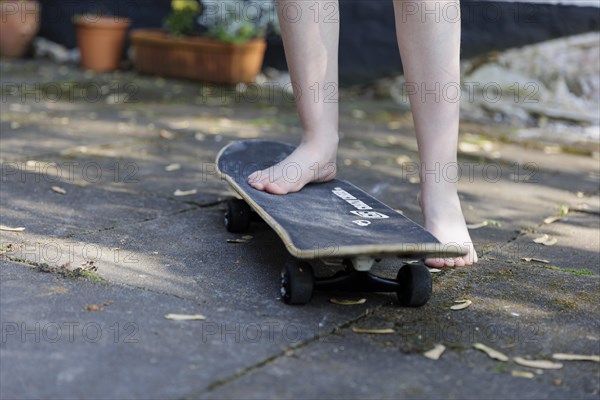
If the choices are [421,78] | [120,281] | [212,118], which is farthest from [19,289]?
[212,118]

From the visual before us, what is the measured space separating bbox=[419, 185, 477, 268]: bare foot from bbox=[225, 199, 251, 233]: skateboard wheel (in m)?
0.46

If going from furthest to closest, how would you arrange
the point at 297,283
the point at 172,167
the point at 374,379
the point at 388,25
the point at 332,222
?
1. the point at 388,25
2. the point at 172,167
3. the point at 332,222
4. the point at 297,283
5. the point at 374,379

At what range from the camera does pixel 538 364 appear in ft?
4.94

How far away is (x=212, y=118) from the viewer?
13.4ft

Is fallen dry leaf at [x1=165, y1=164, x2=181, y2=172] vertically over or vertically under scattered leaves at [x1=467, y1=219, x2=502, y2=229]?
over

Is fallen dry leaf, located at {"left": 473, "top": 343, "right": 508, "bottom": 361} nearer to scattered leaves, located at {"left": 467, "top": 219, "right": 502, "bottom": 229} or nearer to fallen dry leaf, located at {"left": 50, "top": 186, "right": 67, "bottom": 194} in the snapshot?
scattered leaves, located at {"left": 467, "top": 219, "right": 502, "bottom": 229}

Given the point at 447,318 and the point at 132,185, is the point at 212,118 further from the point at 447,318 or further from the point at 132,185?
the point at 447,318

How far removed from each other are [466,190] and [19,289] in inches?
65.3

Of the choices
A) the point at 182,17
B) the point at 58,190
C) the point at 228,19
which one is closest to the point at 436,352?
the point at 58,190

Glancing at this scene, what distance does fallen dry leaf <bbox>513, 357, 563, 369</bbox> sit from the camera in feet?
4.91

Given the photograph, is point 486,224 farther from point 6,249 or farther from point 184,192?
point 6,249

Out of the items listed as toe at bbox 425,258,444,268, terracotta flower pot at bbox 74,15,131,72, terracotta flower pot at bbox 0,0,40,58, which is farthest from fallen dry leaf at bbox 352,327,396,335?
terracotta flower pot at bbox 0,0,40,58

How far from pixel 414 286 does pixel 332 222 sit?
0.25 meters

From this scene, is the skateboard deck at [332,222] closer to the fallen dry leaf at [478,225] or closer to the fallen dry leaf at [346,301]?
the fallen dry leaf at [346,301]
